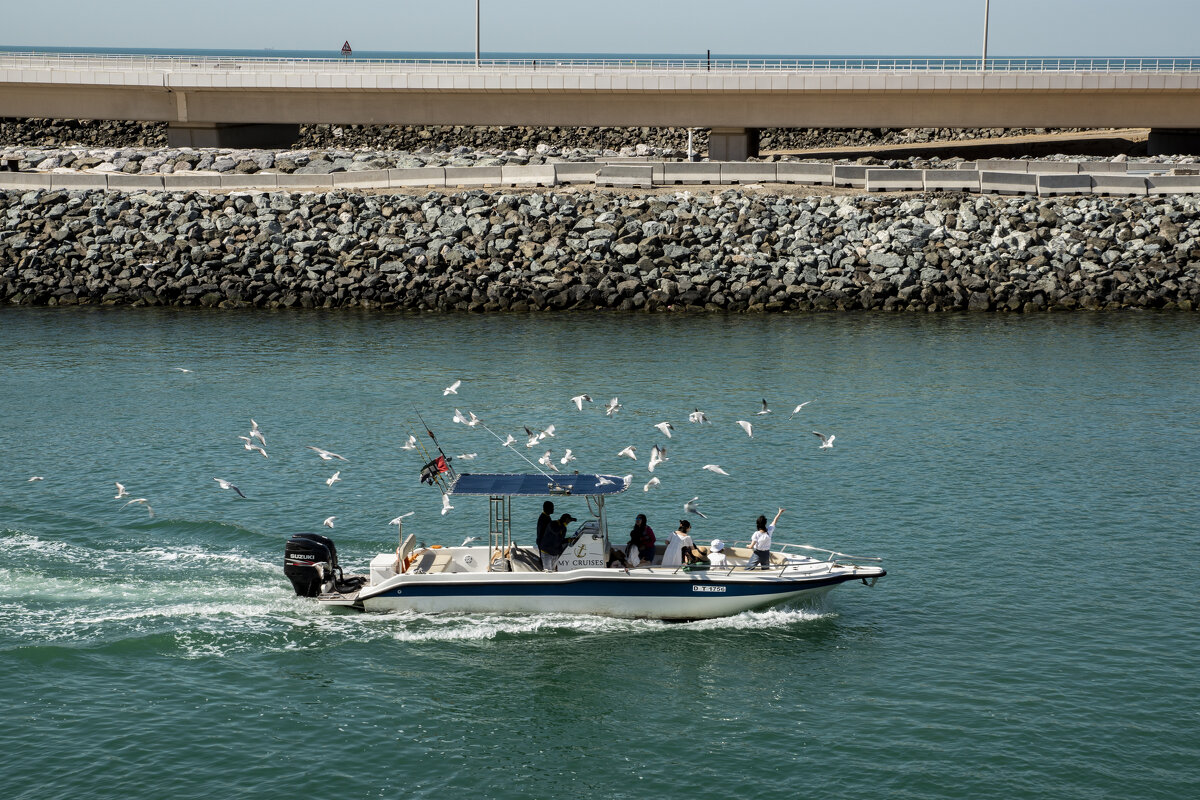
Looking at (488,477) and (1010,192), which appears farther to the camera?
(1010,192)

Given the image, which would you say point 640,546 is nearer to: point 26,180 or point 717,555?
point 717,555

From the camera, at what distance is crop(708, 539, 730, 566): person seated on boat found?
2391cm

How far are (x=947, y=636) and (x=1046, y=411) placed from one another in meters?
16.9

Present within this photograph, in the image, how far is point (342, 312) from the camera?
54250 mm

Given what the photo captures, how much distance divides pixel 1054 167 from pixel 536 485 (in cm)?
4446

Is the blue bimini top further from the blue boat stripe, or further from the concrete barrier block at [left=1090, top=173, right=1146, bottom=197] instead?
the concrete barrier block at [left=1090, top=173, right=1146, bottom=197]

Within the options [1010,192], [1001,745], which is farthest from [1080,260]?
[1001,745]

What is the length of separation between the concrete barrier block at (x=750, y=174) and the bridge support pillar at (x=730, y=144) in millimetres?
9502

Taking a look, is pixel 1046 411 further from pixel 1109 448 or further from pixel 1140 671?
pixel 1140 671

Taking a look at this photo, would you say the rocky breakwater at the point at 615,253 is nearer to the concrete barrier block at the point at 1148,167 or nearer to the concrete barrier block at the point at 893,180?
the concrete barrier block at the point at 893,180

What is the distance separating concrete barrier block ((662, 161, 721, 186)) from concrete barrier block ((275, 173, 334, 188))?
16.0m

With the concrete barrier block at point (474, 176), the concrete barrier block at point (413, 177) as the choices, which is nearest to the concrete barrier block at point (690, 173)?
the concrete barrier block at point (474, 176)

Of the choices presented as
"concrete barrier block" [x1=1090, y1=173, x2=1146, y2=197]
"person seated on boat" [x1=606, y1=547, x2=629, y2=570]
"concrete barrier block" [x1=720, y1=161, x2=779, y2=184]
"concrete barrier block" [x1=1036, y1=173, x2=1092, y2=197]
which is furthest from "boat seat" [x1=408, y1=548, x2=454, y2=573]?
"concrete barrier block" [x1=1090, y1=173, x2=1146, y2=197]

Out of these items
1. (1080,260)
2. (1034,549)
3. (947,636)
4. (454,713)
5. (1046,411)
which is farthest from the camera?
(1080,260)
